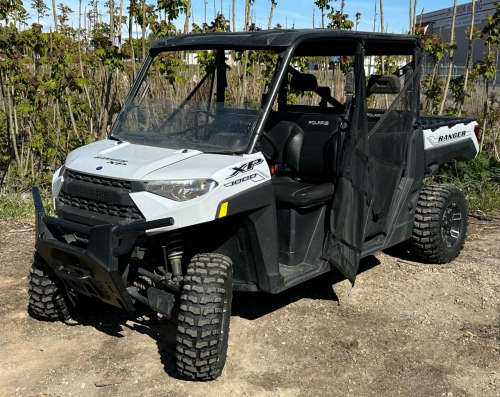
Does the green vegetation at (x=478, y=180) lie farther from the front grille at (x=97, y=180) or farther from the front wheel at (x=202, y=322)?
the front grille at (x=97, y=180)

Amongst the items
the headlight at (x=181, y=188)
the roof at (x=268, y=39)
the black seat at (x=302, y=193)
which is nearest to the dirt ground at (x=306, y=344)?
the black seat at (x=302, y=193)

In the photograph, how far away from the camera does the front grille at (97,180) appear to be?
3.72 meters

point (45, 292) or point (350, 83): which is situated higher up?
point (350, 83)

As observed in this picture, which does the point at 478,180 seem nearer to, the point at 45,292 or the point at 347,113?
the point at 347,113

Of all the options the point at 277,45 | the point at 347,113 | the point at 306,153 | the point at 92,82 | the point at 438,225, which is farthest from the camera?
the point at 92,82

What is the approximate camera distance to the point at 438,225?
18.9 ft

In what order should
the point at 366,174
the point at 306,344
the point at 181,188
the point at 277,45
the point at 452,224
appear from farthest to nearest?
1. the point at 452,224
2. the point at 366,174
3. the point at 306,344
4. the point at 277,45
5. the point at 181,188

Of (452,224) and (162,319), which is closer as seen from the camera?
(162,319)

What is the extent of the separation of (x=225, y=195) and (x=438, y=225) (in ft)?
9.23

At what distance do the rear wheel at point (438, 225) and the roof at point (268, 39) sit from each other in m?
1.54

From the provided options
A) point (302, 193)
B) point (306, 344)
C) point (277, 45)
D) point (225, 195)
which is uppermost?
point (277, 45)

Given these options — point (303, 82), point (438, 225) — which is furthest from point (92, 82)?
point (438, 225)

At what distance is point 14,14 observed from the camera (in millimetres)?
7746

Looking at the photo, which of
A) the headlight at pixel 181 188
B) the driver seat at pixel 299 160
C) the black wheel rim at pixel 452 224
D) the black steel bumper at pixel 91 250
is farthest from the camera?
the black wheel rim at pixel 452 224
